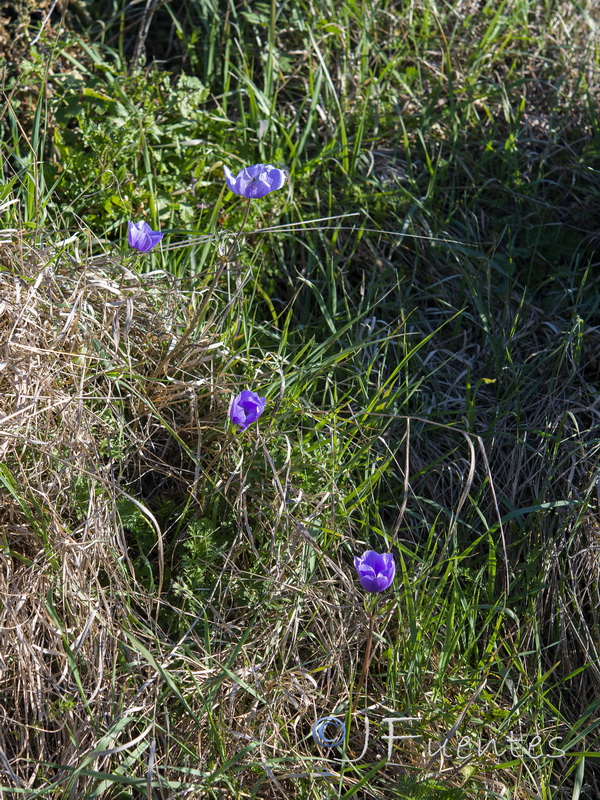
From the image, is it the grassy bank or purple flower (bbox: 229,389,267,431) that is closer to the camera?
the grassy bank

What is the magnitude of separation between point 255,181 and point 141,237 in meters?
0.32

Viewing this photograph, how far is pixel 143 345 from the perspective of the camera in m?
2.25

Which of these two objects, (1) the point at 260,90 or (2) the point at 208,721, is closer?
(2) the point at 208,721

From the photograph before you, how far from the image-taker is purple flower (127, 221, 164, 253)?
6.89 feet

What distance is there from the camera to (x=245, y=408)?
202 cm

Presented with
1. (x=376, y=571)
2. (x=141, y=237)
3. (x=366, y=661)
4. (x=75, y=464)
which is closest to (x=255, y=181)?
(x=141, y=237)

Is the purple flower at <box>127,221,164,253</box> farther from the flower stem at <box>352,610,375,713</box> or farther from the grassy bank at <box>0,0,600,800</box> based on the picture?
the flower stem at <box>352,610,375,713</box>

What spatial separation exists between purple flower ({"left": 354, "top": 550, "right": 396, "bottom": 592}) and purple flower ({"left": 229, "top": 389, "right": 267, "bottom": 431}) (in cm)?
42

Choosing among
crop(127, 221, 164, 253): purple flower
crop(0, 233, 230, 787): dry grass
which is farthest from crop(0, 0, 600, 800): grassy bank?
crop(127, 221, 164, 253): purple flower

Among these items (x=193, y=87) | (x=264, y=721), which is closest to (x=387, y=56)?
(x=193, y=87)

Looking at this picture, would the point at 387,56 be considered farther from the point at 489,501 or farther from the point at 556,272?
the point at 489,501

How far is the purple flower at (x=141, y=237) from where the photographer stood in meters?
2.10

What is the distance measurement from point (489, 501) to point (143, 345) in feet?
Result: 3.50

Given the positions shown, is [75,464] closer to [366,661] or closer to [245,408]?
[245,408]
